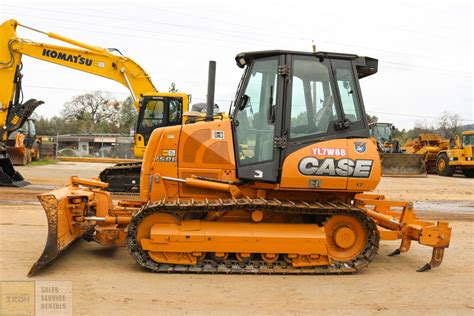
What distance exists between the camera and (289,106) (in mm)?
5656

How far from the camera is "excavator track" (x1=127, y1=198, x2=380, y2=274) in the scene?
527 centimetres

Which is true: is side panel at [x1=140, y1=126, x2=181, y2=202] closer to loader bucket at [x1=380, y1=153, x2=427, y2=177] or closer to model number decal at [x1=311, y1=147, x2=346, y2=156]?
model number decal at [x1=311, y1=147, x2=346, y2=156]

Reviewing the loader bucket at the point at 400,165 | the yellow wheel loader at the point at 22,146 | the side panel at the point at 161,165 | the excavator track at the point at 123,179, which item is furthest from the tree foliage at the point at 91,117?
the side panel at the point at 161,165

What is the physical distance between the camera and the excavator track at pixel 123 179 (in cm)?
1205

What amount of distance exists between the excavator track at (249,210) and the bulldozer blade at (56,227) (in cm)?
81

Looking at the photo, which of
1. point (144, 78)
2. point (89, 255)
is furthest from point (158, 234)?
point (144, 78)

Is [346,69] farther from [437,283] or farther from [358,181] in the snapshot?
[437,283]

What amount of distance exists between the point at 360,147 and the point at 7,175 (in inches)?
431

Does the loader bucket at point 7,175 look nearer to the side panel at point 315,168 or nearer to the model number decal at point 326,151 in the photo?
the side panel at point 315,168

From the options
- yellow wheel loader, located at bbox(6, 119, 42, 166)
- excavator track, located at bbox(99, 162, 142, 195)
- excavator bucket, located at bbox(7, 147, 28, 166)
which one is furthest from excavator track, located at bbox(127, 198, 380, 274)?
excavator bucket, located at bbox(7, 147, 28, 166)

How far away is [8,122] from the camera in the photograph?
13070mm

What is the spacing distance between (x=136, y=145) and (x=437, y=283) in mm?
9970

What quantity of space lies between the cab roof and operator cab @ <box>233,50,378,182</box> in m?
0.01

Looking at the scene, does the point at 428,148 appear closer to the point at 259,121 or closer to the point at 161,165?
the point at 259,121
